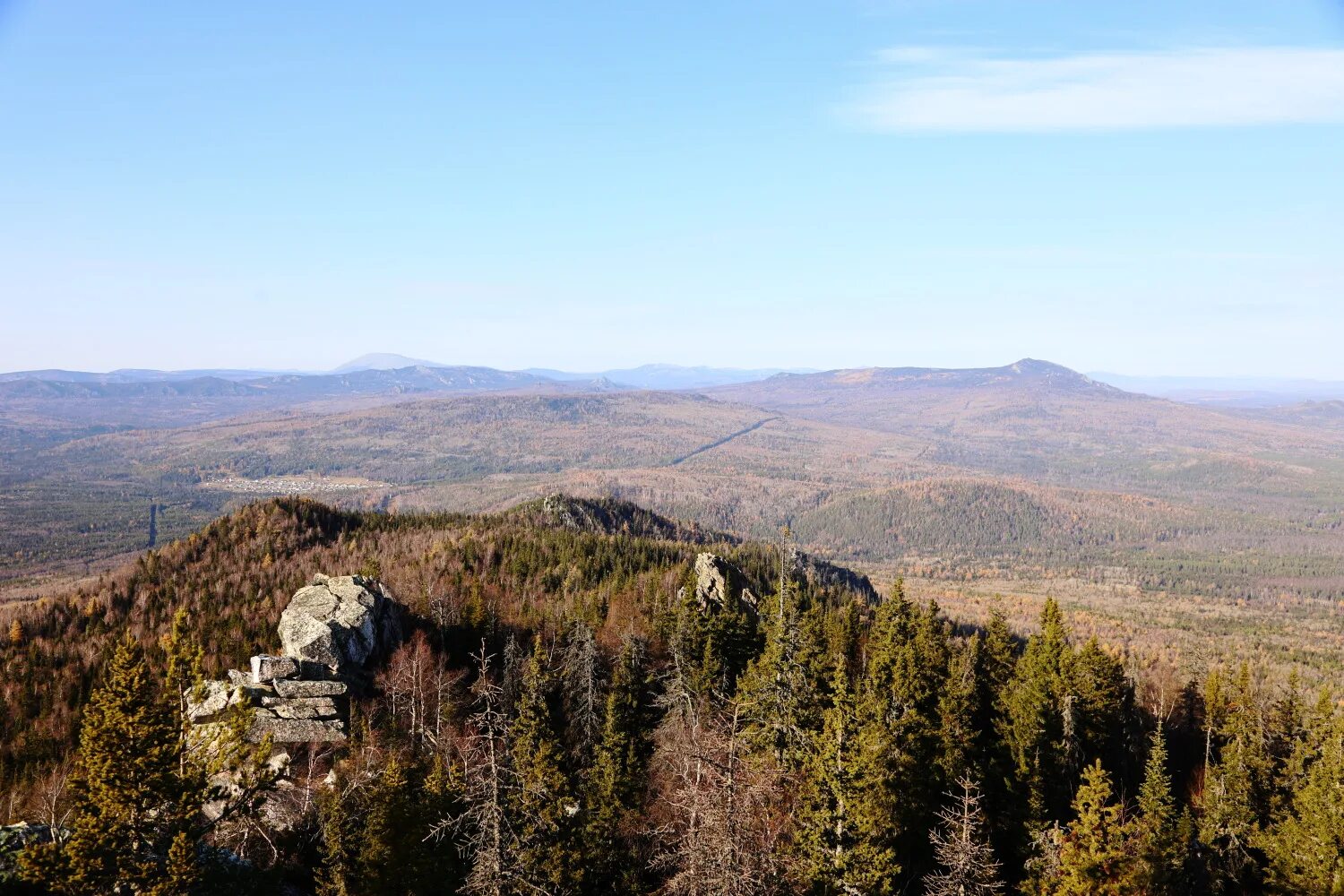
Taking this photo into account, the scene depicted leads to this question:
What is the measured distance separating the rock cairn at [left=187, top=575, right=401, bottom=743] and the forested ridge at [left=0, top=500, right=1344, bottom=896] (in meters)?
2.31

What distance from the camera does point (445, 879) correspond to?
3312 centimetres

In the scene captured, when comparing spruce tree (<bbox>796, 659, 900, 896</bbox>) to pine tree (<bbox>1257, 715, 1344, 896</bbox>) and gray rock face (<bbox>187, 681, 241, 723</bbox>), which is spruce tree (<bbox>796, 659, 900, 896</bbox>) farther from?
Answer: gray rock face (<bbox>187, 681, 241, 723</bbox>)

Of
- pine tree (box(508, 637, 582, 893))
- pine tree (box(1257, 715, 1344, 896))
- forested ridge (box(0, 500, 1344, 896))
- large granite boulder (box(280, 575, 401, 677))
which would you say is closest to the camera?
forested ridge (box(0, 500, 1344, 896))

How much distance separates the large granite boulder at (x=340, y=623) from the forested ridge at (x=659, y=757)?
2.53m

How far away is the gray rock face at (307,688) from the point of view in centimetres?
4922

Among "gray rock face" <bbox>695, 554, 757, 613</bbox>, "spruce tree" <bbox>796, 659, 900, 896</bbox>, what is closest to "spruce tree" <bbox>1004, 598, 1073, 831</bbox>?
"spruce tree" <bbox>796, 659, 900, 896</bbox>

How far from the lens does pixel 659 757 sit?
46.7m

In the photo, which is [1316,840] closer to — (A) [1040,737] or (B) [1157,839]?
(B) [1157,839]

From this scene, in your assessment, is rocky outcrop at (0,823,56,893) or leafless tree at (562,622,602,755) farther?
leafless tree at (562,622,602,755)

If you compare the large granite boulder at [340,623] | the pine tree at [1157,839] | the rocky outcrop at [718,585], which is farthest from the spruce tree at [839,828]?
the rocky outcrop at [718,585]

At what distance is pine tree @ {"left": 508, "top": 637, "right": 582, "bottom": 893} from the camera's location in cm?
2991

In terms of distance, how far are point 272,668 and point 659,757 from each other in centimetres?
2629

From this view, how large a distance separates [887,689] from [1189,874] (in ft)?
67.9

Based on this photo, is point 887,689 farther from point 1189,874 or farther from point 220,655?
point 220,655
